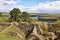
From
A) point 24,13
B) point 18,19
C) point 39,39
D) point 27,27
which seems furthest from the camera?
point 24,13

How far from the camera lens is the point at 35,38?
27812mm

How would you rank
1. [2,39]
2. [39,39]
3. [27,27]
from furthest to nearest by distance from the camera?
[27,27] → [39,39] → [2,39]

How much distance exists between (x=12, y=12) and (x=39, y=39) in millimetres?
48133

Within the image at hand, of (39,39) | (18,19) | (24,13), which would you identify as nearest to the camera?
(39,39)

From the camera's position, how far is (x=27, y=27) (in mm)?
45969

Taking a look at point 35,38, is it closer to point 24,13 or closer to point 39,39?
point 39,39

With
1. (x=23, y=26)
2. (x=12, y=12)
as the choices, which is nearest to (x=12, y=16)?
(x=12, y=12)

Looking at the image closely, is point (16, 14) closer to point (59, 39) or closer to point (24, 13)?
point (24, 13)

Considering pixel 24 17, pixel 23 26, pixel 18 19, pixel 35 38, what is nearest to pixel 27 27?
pixel 23 26

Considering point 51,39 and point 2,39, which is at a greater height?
point 2,39

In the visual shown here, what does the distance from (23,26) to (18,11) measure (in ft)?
97.1

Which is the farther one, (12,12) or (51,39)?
(12,12)

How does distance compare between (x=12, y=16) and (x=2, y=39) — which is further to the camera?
(x=12, y=16)

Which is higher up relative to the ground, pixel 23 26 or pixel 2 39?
pixel 2 39
